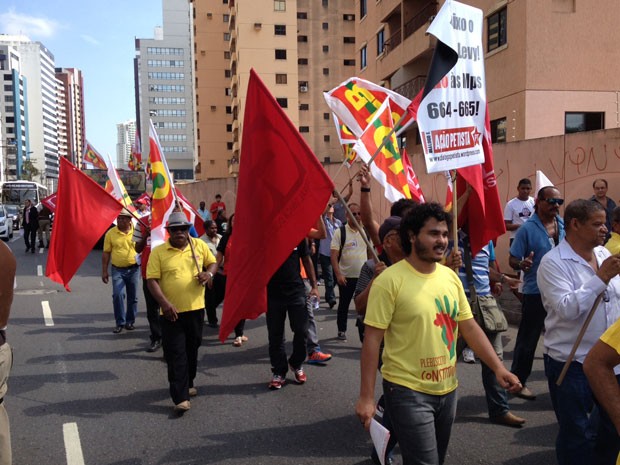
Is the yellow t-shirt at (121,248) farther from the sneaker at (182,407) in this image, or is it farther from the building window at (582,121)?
the building window at (582,121)

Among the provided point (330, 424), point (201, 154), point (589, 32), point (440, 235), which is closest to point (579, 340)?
point (440, 235)

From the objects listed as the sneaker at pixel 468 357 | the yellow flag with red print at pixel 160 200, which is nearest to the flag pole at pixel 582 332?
the sneaker at pixel 468 357

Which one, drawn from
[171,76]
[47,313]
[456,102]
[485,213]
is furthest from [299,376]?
[171,76]

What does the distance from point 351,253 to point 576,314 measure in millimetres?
4606

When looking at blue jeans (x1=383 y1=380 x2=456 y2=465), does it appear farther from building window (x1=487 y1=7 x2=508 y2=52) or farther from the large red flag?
building window (x1=487 y1=7 x2=508 y2=52)

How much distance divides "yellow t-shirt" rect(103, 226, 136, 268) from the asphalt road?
111 centimetres

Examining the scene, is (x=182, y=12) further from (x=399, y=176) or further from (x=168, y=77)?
(x=399, y=176)

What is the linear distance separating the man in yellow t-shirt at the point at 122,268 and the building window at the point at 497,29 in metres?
14.1

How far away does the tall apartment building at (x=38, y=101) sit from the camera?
522 ft

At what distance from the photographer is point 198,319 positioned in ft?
18.1

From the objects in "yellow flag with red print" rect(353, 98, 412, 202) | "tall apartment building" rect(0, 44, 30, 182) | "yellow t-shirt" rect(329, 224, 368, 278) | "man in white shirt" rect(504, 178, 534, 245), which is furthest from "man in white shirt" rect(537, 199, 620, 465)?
"tall apartment building" rect(0, 44, 30, 182)

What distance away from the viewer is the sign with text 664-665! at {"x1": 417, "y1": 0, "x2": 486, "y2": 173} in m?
4.19

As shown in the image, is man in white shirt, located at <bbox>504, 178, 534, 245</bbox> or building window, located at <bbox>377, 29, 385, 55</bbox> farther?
building window, located at <bbox>377, 29, 385, 55</bbox>

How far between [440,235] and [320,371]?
3661mm
